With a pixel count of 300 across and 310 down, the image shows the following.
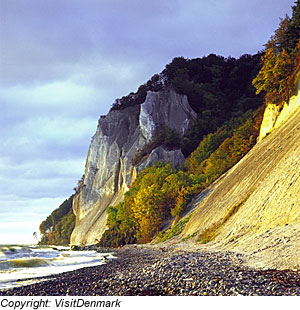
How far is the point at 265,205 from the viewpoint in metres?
19.2

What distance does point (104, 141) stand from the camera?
75.4m

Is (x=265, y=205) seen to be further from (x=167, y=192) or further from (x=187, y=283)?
(x=167, y=192)

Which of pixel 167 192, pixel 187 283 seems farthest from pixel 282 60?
pixel 187 283

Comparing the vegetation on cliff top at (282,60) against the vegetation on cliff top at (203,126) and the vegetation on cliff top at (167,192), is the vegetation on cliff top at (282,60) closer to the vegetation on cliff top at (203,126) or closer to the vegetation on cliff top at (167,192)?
the vegetation on cliff top at (203,126)

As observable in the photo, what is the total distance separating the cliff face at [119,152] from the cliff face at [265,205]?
27.8 metres

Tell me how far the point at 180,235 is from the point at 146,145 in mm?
33505

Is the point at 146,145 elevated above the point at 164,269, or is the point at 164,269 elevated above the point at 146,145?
the point at 146,145

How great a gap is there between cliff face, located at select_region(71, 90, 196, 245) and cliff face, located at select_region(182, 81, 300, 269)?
2782cm

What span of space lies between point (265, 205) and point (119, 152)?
54.1 metres

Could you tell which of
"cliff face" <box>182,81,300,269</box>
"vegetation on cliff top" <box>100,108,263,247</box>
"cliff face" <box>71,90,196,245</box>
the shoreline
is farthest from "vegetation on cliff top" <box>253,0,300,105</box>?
"cliff face" <box>71,90,196,245</box>

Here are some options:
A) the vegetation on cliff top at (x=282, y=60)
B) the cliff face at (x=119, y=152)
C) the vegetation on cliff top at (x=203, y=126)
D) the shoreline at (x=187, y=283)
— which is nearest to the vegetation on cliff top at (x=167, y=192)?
the vegetation on cliff top at (x=203, y=126)

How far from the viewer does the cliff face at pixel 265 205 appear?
1441cm

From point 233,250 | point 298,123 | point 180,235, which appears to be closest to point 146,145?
point 180,235
